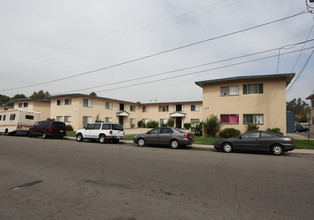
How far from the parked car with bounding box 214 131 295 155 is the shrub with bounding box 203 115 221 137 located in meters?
7.59

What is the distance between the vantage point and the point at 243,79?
19.4m

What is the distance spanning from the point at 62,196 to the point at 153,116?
120 feet

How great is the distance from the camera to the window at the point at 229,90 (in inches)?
788

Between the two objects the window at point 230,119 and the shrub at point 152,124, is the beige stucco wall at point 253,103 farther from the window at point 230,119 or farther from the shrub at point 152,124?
the shrub at point 152,124

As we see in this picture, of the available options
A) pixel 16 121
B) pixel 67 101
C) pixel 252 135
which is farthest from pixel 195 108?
pixel 16 121

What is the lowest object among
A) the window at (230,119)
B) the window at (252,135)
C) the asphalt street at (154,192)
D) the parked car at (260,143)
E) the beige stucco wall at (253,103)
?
the asphalt street at (154,192)

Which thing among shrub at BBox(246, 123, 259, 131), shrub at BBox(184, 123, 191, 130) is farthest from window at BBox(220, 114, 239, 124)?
shrub at BBox(184, 123, 191, 130)

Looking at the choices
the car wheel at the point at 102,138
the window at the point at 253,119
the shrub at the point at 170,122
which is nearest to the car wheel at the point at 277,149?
the window at the point at 253,119

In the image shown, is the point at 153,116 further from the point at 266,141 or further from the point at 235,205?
the point at 235,205

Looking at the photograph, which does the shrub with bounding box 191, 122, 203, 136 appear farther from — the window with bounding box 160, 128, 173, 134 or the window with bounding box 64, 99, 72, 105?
the window with bounding box 64, 99, 72, 105

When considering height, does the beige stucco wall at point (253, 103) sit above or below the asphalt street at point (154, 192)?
above

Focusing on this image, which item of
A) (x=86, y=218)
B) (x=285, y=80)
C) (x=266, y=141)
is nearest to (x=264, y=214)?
(x=86, y=218)

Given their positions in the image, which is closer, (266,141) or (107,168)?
(107,168)

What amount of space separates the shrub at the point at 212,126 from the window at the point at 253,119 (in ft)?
8.77
